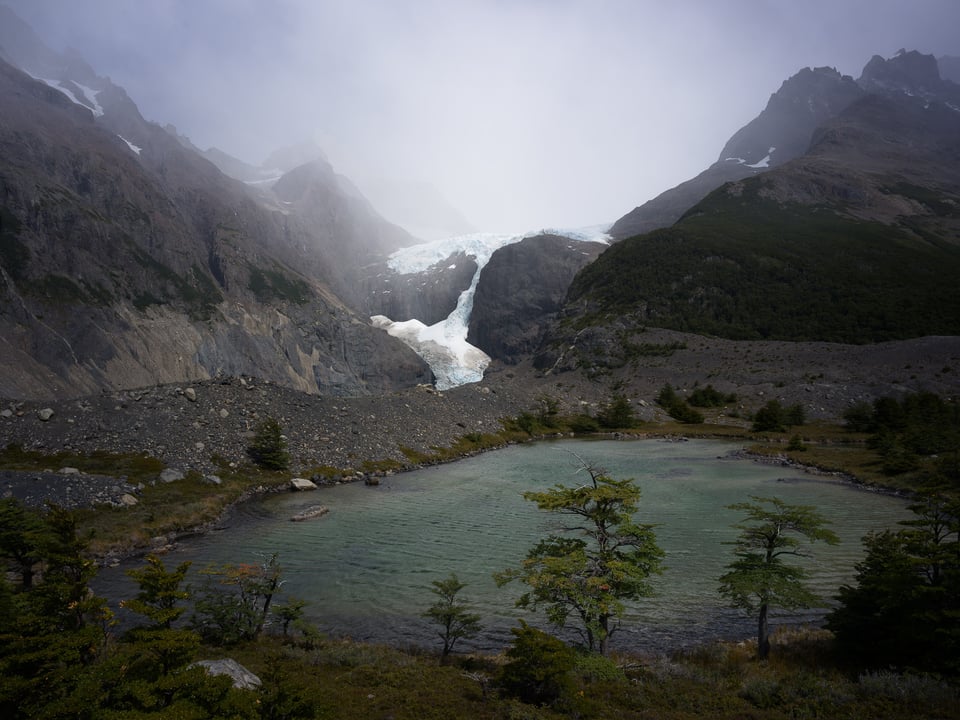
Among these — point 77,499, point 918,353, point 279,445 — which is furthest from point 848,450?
point 77,499

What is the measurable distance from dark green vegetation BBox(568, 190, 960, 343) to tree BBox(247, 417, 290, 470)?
393 feet

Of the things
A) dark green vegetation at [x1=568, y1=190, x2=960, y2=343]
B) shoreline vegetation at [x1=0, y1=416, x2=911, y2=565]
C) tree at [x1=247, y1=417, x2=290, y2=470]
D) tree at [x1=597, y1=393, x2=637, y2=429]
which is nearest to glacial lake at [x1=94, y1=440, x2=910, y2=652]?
shoreline vegetation at [x1=0, y1=416, x2=911, y2=565]

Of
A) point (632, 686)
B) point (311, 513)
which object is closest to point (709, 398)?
point (311, 513)

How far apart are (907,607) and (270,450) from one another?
4182 cm

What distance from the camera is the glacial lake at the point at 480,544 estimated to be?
56.6 feet

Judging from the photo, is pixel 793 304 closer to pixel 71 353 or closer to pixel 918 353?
pixel 918 353

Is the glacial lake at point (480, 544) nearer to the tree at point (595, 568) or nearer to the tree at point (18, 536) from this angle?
the tree at point (18, 536)

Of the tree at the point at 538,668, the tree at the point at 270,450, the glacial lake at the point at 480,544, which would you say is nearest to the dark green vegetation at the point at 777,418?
the glacial lake at the point at 480,544

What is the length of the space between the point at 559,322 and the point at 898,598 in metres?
158

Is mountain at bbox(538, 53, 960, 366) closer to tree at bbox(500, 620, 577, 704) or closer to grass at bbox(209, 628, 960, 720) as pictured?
grass at bbox(209, 628, 960, 720)

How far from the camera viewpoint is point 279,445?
42219 mm

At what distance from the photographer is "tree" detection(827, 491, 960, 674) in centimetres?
1089

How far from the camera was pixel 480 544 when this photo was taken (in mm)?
26016

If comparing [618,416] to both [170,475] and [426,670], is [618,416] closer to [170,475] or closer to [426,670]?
[170,475]
